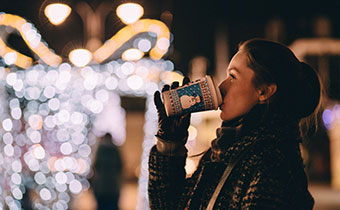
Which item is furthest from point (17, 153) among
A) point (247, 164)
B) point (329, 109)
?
point (329, 109)

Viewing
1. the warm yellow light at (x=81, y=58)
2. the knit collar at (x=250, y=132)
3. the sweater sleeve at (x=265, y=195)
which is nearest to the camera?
the sweater sleeve at (x=265, y=195)

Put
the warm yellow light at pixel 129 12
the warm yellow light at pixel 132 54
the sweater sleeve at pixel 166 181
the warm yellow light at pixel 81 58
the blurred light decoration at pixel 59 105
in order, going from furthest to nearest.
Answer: the warm yellow light at pixel 132 54
the warm yellow light at pixel 81 58
the warm yellow light at pixel 129 12
the blurred light decoration at pixel 59 105
the sweater sleeve at pixel 166 181

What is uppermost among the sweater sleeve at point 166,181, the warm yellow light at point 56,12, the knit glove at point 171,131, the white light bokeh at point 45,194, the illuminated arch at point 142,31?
the warm yellow light at point 56,12

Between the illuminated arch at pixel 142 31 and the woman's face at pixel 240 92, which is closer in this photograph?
the woman's face at pixel 240 92

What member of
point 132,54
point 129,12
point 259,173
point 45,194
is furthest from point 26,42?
point 259,173

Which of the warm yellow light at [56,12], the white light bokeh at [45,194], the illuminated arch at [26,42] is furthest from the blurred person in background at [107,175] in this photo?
the warm yellow light at [56,12]

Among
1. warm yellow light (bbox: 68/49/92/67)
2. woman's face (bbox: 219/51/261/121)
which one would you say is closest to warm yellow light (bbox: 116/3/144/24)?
warm yellow light (bbox: 68/49/92/67)

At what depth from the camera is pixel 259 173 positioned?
4.57 feet

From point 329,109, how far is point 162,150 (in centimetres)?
1795

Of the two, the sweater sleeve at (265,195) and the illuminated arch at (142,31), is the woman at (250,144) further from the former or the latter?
the illuminated arch at (142,31)

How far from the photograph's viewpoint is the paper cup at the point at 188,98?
175 cm

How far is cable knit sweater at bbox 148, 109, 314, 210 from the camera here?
1365mm

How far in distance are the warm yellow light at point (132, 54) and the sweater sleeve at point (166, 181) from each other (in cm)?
534

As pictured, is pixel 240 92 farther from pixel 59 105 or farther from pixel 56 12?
pixel 59 105
